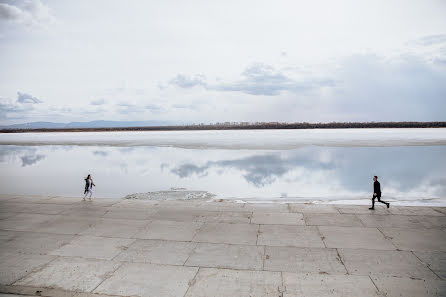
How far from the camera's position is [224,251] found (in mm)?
8211

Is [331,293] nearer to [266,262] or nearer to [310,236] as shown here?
[266,262]

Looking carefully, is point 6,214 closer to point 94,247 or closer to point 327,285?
point 94,247

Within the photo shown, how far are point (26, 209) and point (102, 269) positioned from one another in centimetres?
780

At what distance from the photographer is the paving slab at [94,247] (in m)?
8.09

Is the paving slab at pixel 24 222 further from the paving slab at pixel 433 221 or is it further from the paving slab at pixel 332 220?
the paving slab at pixel 433 221

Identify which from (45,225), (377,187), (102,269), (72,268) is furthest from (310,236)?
(45,225)

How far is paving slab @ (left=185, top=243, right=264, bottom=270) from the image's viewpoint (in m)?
7.39

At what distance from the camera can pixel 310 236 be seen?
30.3 ft

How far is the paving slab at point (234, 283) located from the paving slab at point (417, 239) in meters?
4.11

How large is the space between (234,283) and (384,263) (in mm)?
3695

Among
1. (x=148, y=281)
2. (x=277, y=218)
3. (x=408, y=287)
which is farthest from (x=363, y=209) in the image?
(x=148, y=281)

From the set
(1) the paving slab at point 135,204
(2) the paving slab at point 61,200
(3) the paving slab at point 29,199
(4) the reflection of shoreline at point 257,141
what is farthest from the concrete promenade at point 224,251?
(4) the reflection of shoreline at point 257,141

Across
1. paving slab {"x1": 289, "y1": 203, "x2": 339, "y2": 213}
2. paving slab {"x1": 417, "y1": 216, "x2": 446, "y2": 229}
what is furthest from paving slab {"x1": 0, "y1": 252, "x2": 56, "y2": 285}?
paving slab {"x1": 417, "y1": 216, "x2": 446, "y2": 229}

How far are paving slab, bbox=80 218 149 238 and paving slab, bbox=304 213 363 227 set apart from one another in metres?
5.76
